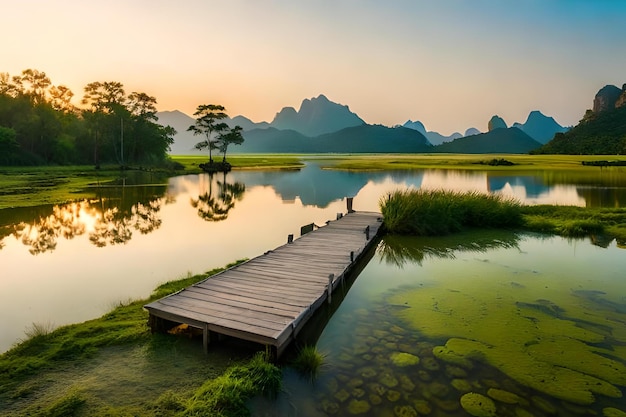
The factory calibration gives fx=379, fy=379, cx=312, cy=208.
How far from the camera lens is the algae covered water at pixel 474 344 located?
550 cm

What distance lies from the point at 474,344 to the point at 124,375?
6174 mm

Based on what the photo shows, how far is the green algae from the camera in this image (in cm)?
615

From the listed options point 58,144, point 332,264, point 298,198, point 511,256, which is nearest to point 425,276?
point 332,264

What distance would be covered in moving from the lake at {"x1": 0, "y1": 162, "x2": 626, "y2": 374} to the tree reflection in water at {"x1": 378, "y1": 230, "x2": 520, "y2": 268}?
15.5ft

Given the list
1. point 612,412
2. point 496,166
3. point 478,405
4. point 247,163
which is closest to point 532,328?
point 612,412

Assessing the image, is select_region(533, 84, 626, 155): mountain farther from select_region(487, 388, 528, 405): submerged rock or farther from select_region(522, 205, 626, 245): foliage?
select_region(487, 388, 528, 405): submerged rock

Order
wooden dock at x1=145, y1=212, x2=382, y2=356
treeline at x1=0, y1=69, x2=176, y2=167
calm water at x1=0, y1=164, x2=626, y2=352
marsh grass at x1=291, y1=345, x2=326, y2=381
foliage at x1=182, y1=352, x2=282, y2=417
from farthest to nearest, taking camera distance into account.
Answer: treeline at x1=0, y1=69, x2=176, y2=167 < calm water at x1=0, y1=164, x2=626, y2=352 < wooden dock at x1=145, y1=212, x2=382, y2=356 < marsh grass at x1=291, y1=345, x2=326, y2=381 < foliage at x1=182, y1=352, x2=282, y2=417

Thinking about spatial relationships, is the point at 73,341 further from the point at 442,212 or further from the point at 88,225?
the point at 442,212

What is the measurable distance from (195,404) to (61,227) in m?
16.4

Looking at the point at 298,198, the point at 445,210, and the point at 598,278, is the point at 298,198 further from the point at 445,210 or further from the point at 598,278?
the point at 598,278

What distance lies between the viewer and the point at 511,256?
45.4 ft

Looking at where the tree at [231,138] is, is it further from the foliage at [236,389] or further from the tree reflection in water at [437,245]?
the foliage at [236,389]

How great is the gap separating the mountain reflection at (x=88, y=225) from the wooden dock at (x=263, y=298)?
324 inches

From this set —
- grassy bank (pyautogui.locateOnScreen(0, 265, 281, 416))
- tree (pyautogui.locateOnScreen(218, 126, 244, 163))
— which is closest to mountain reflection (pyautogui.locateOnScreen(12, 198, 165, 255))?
grassy bank (pyautogui.locateOnScreen(0, 265, 281, 416))
